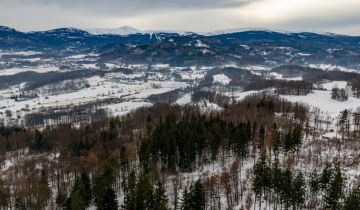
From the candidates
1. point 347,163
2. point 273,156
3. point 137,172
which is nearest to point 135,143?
point 137,172

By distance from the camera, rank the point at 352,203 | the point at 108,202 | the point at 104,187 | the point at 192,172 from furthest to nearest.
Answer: the point at 192,172, the point at 104,187, the point at 108,202, the point at 352,203

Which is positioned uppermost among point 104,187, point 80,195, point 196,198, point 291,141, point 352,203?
point 291,141

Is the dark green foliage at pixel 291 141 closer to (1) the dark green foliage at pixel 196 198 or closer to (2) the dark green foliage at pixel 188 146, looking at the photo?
(2) the dark green foliage at pixel 188 146

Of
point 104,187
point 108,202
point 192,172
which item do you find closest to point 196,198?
point 108,202

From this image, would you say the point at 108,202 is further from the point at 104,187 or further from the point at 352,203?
the point at 352,203

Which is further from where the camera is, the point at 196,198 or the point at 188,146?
the point at 188,146

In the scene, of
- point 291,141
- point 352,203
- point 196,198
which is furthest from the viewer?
point 291,141

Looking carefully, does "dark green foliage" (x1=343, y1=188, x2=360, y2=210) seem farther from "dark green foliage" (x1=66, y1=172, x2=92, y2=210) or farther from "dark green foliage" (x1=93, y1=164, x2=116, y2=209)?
"dark green foliage" (x1=66, y1=172, x2=92, y2=210)

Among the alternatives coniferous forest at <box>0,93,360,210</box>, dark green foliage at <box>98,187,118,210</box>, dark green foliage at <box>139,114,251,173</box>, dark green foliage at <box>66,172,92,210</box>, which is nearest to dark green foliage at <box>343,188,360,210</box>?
coniferous forest at <box>0,93,360,210</box>

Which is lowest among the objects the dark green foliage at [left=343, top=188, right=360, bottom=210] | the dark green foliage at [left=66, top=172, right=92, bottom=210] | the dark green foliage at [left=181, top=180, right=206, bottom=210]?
the dark green foliage at [left=66, top=172, right=92, bottom=210]

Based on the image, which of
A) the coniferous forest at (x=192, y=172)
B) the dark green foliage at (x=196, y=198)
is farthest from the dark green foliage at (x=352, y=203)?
the dark green foliage at (x=196, y=198)
